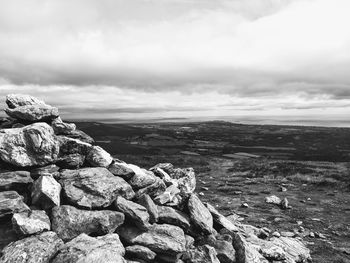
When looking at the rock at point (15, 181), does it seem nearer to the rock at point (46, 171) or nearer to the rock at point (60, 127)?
the rock at point (46, 171)

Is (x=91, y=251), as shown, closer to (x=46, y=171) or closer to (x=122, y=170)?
(x=46, y=171)

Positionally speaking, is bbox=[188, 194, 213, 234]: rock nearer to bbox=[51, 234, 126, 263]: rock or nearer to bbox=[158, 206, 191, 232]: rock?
bbox=[158, 206, 191, 232]: rock

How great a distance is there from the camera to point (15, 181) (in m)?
15.4

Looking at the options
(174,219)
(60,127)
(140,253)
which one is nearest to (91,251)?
(140,253)

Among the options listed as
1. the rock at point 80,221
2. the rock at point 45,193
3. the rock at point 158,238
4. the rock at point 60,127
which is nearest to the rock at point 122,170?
the rock at point 80,221

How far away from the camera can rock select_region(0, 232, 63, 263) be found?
12.0 m

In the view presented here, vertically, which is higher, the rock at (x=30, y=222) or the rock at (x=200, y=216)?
the rock at (x=30, y=222)

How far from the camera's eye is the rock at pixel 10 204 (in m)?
13.6

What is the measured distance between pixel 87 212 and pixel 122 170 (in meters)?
3.85

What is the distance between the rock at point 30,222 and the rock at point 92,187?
1.67 meters

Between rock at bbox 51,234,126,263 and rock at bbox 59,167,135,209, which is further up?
rock at bbox 59,167,135,209

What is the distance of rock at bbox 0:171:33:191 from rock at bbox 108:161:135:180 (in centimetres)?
426

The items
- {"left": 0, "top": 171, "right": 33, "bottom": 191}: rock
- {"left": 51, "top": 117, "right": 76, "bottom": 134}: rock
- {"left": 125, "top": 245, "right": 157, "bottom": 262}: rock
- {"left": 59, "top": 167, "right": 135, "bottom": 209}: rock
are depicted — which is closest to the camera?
{"left": 125, "top": 245, "right": 157, "bottom": 262}: rock

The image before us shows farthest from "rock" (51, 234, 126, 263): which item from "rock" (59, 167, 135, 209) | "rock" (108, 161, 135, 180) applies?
"rock" (108, 161, 135, 180)
